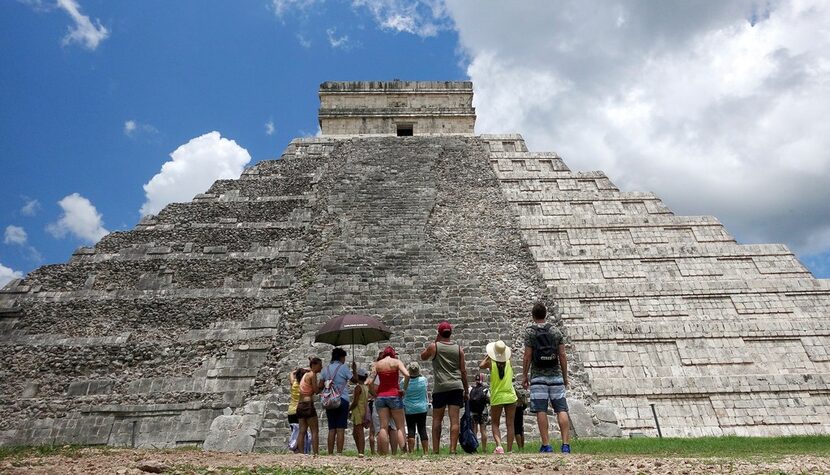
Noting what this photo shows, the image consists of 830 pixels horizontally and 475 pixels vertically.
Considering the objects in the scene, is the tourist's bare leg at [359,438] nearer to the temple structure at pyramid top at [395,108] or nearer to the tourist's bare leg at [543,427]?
the tourist's bare leg at [543,427]

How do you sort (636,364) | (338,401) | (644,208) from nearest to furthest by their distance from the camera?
1. (338,401)
2. (636,364)
3. (644,208)

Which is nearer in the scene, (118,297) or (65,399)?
(65,399)

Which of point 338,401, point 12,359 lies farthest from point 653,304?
point 12,359

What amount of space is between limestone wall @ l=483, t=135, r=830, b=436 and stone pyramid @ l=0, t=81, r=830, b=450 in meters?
0.04

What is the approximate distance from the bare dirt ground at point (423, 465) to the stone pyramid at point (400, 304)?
12.2 feet

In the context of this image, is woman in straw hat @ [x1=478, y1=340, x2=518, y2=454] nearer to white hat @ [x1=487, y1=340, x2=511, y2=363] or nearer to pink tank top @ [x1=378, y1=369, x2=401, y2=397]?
white hat @ [x1=487, y1=340, x2=511, y2=363]

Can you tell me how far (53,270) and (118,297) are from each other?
2.25 meters

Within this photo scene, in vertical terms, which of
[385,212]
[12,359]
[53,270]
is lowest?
[12,359]

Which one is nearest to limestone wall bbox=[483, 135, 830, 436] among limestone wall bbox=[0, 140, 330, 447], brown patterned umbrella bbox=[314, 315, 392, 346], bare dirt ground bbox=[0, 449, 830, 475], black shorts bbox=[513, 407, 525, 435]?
black shorts bbox=[513, 407, 525, 435]

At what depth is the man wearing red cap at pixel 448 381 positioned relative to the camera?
6.22 meters

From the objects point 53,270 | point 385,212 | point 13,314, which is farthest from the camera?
point 385,212

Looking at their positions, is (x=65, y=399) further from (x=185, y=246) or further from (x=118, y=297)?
(x=185, y=246)

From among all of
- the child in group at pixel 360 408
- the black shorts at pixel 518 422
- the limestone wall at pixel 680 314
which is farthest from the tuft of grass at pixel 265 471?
the limestone wall at pixel 680 314

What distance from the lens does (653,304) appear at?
492 inches
